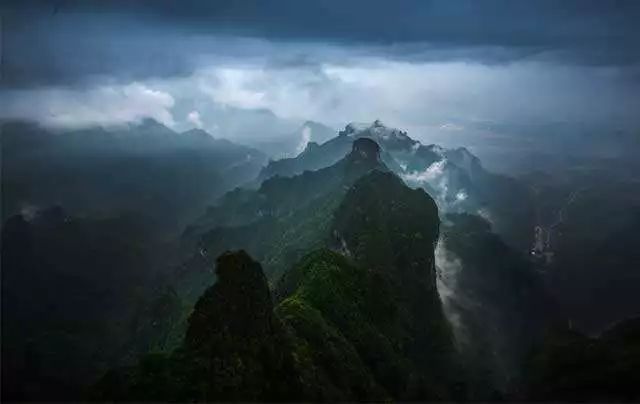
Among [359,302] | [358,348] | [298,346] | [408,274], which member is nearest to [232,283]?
[298,346]

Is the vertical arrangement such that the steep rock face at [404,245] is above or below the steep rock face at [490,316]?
above

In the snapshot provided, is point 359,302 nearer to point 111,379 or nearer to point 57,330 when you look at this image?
point 111,379

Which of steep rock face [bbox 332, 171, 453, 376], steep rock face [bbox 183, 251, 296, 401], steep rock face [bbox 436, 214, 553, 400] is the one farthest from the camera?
steep rock face [bbox 436, 214, 553, 400]

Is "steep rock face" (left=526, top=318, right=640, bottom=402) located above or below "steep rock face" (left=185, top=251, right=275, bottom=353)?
below

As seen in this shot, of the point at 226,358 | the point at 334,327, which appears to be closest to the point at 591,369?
the point at 334,327

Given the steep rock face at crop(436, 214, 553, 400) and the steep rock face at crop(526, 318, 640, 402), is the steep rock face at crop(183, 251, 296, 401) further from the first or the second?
the steep rock face at crop(436, 214, 553, 400)

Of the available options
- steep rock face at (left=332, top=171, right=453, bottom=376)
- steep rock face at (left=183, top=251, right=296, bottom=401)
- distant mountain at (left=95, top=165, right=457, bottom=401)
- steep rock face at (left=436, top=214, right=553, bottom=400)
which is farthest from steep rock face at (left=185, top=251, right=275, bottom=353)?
steep rock face at (left=436, top=214, right=553, bottom=400)

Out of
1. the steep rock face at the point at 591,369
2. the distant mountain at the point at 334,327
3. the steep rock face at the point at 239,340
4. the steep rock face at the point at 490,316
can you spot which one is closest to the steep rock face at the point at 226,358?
the steep rock face at the point at 239,340

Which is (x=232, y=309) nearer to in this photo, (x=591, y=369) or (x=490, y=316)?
(x=591, y=369)

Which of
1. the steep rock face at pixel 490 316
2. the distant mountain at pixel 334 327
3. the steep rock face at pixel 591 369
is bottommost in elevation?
the steep rock face at pixel 490 316

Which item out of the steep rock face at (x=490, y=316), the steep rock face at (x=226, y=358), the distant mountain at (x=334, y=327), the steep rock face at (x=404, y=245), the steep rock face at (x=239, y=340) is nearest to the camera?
the steep rock face at (x=226, y=358)

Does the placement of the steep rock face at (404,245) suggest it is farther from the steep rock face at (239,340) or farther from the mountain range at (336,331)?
the steep rock face at (239,340)
